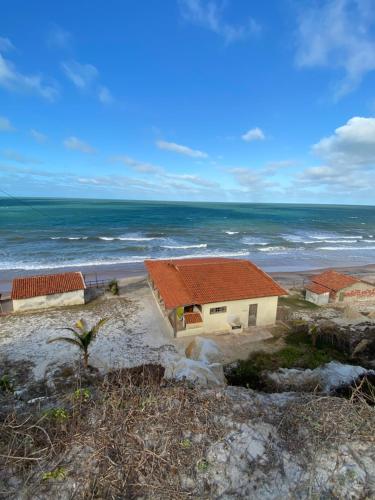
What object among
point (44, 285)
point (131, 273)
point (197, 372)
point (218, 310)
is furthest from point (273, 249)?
point (197, 372)

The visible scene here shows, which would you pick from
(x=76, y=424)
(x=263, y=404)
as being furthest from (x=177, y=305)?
(x=76, y=424)

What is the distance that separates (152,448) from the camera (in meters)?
4.06

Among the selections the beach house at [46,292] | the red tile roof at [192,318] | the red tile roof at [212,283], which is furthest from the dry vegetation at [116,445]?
the beach house at [46,292]

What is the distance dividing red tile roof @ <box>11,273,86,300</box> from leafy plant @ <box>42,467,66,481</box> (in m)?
17.2

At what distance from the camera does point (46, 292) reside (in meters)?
19.1

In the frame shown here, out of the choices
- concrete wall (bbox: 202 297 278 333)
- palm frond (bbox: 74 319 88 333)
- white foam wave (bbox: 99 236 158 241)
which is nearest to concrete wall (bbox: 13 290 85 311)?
palm frond (bbox: 74 319 88 333)

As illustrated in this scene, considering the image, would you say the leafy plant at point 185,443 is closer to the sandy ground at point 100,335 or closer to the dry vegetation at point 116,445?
the dry vegetation at point 116,445

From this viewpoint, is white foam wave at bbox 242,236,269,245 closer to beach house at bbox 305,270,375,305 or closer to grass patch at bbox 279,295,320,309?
grass patch at bbox 279,295,320,309

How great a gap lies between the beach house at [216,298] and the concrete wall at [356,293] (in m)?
7.91

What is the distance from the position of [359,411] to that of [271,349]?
998 cm

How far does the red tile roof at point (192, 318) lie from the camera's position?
15453mm

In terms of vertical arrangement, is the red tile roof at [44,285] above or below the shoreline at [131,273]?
above

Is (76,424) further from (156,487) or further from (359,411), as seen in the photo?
(359,411)

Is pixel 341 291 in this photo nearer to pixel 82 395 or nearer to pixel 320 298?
pixel 320 298
